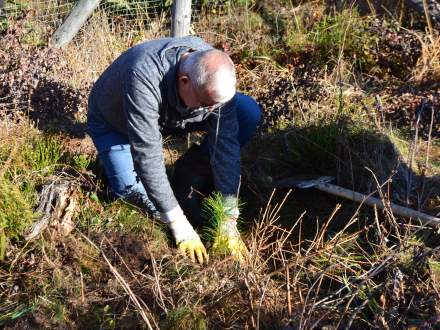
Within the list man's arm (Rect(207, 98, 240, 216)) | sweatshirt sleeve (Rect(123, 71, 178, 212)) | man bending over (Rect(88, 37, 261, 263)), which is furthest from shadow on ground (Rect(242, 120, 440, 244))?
sweatshirt sleeve (Rect(123, 71, 178, 212))

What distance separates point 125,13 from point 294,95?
2.71 meters

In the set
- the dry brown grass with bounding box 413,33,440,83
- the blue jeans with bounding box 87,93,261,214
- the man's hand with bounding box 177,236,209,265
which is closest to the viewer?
the man's hand with bounding box 177,236,209,265

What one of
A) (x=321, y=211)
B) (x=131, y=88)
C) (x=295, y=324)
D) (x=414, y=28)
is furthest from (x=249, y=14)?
(x=295, y=324)

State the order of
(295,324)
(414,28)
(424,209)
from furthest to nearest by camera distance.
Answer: (414,28) → (424,209) → (295,324)

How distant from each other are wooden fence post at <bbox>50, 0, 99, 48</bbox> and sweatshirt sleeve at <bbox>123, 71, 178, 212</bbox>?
2320 millimetres

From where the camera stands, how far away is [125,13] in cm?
677

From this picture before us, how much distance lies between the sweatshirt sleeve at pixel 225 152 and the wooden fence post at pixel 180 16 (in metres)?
1.93

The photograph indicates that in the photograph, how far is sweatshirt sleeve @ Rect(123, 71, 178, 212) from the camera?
3432 millimetres

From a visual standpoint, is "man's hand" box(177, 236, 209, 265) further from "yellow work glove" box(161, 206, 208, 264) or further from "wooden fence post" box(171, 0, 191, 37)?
"wooden fence post" box(171, 0, 191, 37)

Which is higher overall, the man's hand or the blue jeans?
the blue jeans

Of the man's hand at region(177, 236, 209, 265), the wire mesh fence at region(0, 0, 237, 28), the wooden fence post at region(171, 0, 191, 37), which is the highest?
the wooden fence post at region(171, 0, 191, 37)

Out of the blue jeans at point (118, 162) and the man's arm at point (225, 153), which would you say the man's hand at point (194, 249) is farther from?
the blue jeans at point (118, 162)

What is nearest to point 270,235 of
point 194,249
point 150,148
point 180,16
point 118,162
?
point 194,249

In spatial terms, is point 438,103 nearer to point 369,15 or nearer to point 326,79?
point 326,79
